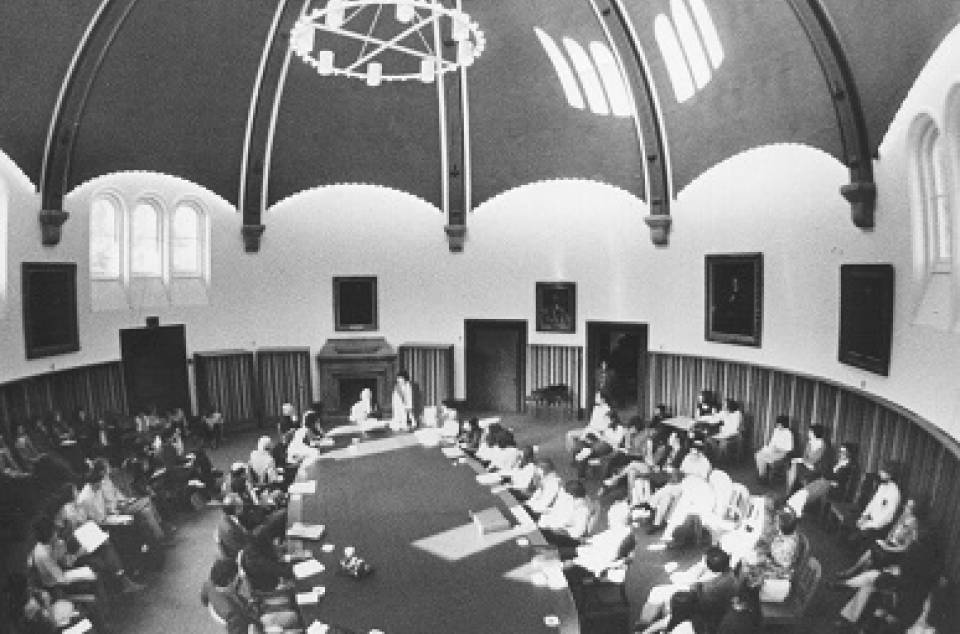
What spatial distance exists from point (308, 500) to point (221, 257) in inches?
379

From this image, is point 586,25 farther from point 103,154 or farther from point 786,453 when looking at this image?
point 103,154

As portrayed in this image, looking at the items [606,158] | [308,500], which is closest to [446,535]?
[308,500]

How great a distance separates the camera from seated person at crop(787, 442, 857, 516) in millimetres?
9711

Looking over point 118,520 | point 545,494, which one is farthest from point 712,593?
point 118,520

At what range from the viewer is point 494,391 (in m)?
17.9

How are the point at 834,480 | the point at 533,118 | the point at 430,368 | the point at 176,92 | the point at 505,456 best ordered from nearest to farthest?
1. the point at 834,480
2. the point at 505,456
3. the point at 176,92
4. the point at 533,118
5. the point at 430,368

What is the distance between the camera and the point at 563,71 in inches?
Answer: 604

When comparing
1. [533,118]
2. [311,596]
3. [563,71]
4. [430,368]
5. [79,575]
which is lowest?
[79,575]

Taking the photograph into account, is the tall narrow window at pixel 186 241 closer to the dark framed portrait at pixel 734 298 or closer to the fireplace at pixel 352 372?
the fireplace at pixel 352 372

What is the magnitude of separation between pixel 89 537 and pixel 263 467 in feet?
8.83

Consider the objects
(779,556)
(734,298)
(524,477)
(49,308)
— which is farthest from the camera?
(734,298)

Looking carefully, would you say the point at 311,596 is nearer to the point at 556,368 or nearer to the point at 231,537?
the point at 231,537

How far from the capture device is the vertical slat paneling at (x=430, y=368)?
17641mm

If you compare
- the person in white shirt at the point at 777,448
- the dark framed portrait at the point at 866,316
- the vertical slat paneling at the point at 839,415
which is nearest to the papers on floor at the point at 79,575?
the vertical slat paneling at the point at 839,415
